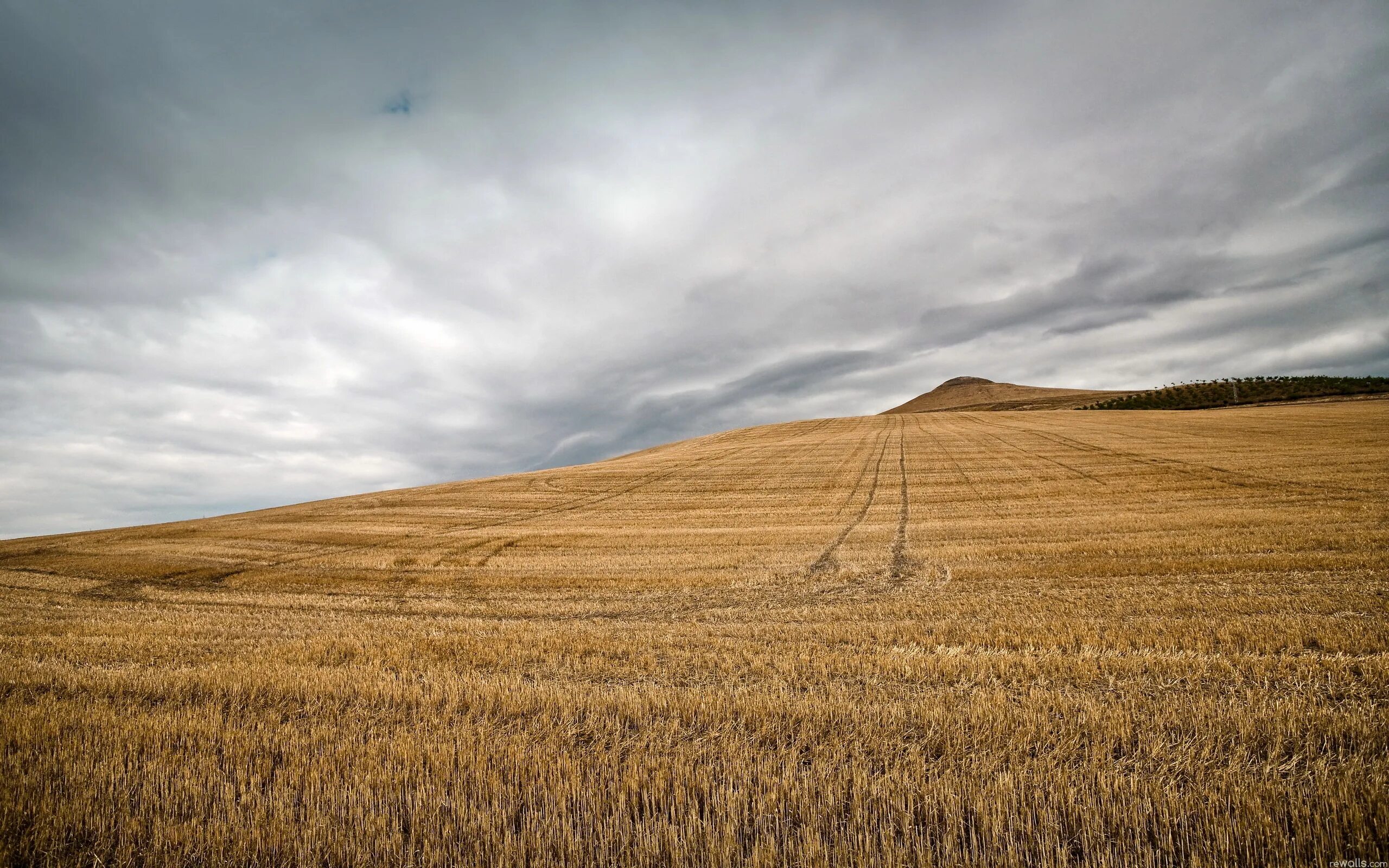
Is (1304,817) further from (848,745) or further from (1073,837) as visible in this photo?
(848,745)

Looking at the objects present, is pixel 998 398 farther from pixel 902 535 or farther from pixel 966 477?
pixel 902 535

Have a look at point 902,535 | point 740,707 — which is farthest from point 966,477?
point 740,707

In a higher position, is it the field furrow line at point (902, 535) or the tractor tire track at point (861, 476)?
the tractor tire track at point (861, 476)

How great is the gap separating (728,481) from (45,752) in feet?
127

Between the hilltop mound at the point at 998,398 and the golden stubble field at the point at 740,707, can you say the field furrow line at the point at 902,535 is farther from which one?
the hilltop mound at the point at 998,398

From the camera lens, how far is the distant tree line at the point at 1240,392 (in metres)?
87.2

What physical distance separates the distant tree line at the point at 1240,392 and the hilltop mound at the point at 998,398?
551 cm

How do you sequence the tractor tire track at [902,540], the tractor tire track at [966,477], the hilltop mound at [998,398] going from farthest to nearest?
1. the hilltop mound at [998,398]
2. the tractor tire track at [966,477]
3. the tractor tire track at [902,540]

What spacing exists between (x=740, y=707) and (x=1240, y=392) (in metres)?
127

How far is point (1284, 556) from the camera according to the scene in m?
15.5

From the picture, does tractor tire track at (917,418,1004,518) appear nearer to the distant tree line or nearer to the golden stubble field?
the golden stubble field

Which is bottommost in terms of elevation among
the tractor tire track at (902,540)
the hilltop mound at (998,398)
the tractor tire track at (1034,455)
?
the tractor tire track at (902,540)

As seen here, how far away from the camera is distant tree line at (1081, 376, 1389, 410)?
87188 millimetres

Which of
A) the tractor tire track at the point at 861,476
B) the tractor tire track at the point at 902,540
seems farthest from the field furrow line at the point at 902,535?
the tractor tire track at the point at 861,476
